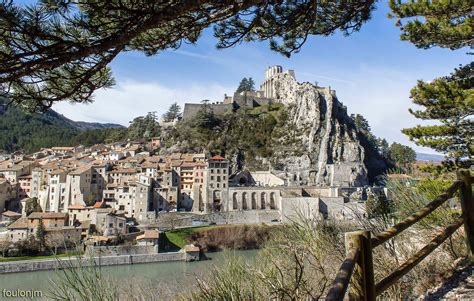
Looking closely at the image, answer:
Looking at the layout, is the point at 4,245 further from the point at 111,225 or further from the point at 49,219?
the point at 111,225

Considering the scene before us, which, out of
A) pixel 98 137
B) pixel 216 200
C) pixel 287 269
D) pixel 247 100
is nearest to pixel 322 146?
pixel 216 200

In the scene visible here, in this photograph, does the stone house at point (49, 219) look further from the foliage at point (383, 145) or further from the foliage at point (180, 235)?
the foliage at point (383, 145)

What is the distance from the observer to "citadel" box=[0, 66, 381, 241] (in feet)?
88.8

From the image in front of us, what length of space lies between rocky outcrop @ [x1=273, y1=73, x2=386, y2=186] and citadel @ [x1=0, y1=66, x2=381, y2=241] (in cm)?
11

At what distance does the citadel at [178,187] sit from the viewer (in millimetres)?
27078

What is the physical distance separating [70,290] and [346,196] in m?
30.9

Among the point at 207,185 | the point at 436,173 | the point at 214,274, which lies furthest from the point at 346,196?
the point at 214,274

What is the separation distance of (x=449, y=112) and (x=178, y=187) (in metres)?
27.0

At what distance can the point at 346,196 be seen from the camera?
31.0m

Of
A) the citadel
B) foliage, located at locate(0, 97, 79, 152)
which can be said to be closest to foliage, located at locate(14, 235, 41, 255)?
the citadel

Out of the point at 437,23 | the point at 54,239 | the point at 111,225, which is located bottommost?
the point at 54,239

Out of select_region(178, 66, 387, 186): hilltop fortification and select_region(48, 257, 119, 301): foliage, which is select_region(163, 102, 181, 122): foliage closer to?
select_region(178, 66, 387, 186): hilltop fortification

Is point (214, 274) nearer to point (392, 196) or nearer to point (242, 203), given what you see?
point (392, 196)

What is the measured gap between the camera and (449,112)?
6.79 meters
